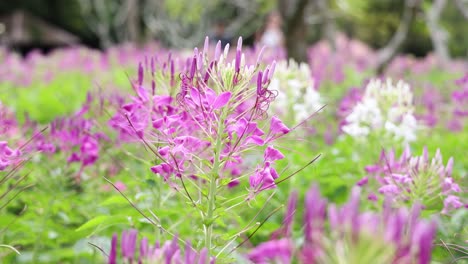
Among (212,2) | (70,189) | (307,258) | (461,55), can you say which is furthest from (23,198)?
(461,55)

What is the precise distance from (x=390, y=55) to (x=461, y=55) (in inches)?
893

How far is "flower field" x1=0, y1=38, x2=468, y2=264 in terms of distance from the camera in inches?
41.0

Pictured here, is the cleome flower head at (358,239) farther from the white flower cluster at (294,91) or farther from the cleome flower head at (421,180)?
the white flower cluster at (294,91)

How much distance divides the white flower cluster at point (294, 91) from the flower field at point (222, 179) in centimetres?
1

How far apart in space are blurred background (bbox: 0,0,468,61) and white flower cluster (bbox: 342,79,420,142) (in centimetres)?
387

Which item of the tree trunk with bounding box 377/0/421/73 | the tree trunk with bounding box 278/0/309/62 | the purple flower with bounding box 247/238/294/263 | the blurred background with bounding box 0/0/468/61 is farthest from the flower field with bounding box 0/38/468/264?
the blurred background with bounding box 0/0/468/61

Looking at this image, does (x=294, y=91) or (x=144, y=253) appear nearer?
(x=144, y=253)

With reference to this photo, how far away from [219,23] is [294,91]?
26.2 ft

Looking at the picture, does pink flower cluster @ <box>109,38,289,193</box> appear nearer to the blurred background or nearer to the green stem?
the green stem

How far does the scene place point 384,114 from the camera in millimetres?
3180

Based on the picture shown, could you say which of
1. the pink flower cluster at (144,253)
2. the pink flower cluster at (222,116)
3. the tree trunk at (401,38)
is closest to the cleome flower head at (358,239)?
the pink flower cluster at (144,253)

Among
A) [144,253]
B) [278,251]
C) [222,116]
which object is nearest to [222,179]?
[222,116]

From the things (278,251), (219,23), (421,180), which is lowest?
(219,23)

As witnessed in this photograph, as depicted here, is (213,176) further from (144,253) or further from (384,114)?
(384,114)
